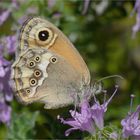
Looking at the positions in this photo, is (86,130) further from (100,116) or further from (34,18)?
(34,18)

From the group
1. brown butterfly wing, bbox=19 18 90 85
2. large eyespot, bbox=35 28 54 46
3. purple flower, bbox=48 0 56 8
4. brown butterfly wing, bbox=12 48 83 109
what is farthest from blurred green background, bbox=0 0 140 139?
large eyespot, bbox=35 28 54 46

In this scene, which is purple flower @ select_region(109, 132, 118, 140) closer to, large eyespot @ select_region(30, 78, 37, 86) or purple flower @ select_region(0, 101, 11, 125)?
large eyespot @ select_region(30, 78, 37, 86)

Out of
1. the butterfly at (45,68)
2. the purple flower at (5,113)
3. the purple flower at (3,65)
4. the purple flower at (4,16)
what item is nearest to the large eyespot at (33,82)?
the butterfly at (45,68)

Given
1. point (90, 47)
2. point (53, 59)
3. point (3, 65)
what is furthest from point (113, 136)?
point (90, 47)

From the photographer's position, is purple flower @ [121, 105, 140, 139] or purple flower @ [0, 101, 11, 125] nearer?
purple flower @ [121, 105, 140, 139]

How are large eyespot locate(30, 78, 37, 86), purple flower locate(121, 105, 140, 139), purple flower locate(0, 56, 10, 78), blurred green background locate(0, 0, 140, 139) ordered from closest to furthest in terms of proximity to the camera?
purple flower locate(121, 105, 140, 139) < large eyespot locate(30, 78, 37, 86) < purple flower locate(0, 56, 10, 78) < blurred green background locate(0, 0, 140, 139)
